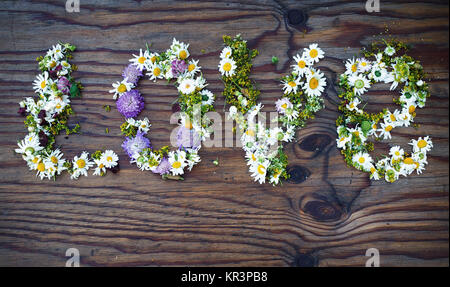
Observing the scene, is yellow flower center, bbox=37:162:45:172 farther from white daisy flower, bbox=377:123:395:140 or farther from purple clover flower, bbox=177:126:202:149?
white daisy flower, bbox=377:123:395:140

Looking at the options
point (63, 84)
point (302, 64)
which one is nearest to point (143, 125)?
point (63, 84)

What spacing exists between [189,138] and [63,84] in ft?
1.52

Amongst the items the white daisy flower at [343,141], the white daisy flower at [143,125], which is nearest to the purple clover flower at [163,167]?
the white daisy flower at [143,125]

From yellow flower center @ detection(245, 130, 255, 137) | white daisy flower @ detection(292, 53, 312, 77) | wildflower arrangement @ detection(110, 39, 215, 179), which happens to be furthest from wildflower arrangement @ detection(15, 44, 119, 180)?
white daisy flower @ detection(292, 53, 312, 77)

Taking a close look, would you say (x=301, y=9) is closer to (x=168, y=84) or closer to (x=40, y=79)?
(x=168, y=84)

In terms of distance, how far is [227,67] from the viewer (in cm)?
97

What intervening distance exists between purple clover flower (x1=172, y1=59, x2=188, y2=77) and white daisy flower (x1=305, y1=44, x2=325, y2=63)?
1.36ft

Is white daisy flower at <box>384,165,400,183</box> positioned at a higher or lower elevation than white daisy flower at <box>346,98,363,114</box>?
lower

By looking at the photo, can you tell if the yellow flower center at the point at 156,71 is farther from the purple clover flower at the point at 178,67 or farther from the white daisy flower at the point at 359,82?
the white daisy flower at the point at 359,82

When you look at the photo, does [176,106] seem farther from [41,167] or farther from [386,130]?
[386,130]

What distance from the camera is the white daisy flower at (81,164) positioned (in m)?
0.99

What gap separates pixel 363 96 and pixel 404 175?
0.30 m

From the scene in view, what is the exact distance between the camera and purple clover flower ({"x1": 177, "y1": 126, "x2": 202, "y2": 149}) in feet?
3.21

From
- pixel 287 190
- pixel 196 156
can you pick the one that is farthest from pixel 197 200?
pixel 287 190
